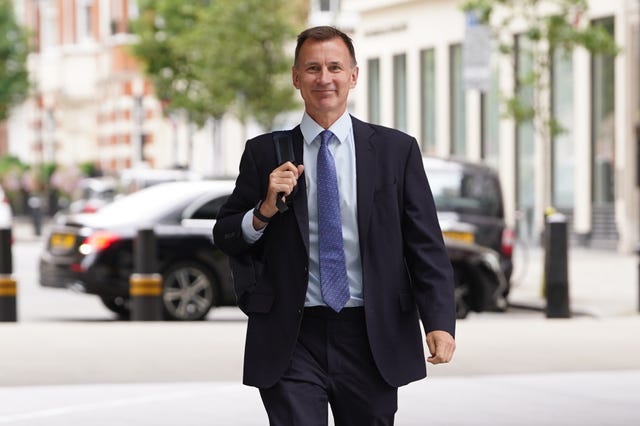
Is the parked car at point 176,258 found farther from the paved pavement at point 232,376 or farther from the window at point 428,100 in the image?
the window at point 428,100

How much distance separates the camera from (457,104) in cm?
4303

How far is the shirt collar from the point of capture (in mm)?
5914

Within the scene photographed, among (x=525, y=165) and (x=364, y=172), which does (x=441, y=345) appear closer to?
(x=364, y=172)

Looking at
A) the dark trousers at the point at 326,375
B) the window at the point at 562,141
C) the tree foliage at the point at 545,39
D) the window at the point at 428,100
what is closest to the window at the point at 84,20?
the window at the point at 428,100

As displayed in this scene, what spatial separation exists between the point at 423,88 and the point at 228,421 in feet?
115

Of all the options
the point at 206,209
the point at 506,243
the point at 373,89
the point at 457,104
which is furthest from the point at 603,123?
the point at 206,209

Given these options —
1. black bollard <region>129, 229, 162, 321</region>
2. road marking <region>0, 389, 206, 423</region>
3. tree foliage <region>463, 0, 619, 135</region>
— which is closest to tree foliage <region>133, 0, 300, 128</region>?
tree foliage <region>463, 0, 619, 135</region>

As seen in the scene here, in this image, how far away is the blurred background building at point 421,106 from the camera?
3494cm

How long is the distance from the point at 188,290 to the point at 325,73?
12.3m

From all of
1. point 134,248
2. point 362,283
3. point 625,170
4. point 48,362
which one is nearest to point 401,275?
point 362,283

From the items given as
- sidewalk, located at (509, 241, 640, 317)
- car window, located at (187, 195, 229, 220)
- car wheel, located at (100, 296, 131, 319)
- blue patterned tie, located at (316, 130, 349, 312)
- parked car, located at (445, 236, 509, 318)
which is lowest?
sidewalk, located at (509, 241, 640, 317)

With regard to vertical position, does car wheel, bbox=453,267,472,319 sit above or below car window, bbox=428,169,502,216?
below

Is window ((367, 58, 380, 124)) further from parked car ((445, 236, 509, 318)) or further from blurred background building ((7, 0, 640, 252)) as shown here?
parked car ((445, 236, 509, 318))

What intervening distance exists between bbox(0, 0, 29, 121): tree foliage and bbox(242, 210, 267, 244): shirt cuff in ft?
203
